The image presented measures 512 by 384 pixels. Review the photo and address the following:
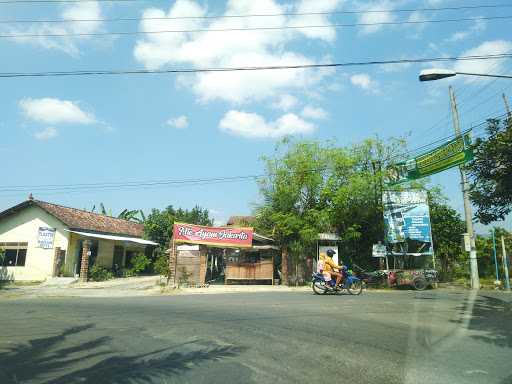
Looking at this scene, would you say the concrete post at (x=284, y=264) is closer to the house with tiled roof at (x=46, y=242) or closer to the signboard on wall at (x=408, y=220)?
the signboard on wall at (x=408, y=220)

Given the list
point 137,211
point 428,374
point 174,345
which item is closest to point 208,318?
point 174,345

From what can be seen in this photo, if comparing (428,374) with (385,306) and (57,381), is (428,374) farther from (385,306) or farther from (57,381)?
(385,306)

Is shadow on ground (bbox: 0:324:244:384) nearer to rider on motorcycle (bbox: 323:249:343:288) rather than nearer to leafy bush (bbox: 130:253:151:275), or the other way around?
A: rider on motorcycle (bbox: 323:249:343:288)

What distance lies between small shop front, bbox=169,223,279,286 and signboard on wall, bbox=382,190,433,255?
7.12 meters

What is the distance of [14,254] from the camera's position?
29875mm

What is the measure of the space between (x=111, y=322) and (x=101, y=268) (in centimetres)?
2039

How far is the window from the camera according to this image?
29.5 meters

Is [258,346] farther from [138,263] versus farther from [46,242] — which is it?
[138,263]

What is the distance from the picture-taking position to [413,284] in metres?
21.5

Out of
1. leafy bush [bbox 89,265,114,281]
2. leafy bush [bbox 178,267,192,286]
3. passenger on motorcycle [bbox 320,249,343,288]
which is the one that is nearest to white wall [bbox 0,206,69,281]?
leafy bush [bbox 89,265,114,281]

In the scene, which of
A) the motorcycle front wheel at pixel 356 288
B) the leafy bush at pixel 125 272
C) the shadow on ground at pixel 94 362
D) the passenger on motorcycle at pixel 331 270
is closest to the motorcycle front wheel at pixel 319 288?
the passenger on motorcycle at pixel 331 270

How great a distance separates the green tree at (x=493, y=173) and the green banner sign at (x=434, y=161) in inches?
227

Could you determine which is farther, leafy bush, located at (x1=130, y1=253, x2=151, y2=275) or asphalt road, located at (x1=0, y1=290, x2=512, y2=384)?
leafy bush, located at (x1=130, y1=253, x2=151, y2=275)

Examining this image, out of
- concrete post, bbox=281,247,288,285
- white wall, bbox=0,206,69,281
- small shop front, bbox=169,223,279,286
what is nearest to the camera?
small shop front, bbox=169,223,279,286
